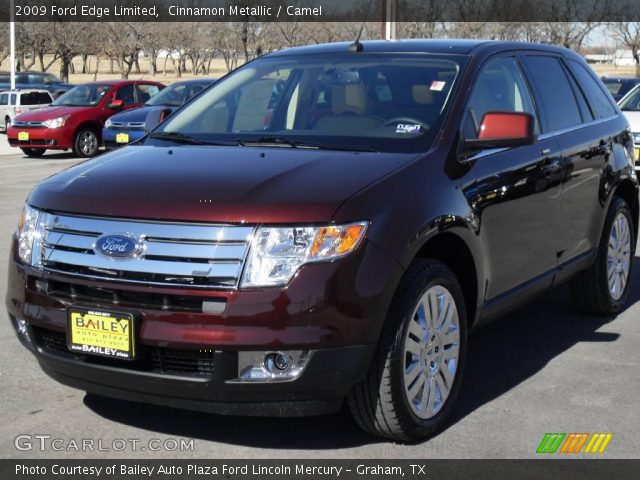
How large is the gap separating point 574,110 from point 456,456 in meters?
2.73

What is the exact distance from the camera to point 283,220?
12.1ft

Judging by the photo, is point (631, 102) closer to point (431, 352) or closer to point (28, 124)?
point (431, 352)

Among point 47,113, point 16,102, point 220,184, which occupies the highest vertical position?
point 220,184

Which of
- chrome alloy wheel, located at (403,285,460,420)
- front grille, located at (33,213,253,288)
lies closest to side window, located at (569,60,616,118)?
chrome alloy wheel, located at (403,285,460,420)

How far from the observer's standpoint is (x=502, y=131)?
14.9 ft

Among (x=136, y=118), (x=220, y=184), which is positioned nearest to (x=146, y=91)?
(x=136, y=118)

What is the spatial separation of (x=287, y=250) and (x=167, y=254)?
461 millimetres

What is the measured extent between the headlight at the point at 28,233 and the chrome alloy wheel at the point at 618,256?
3773 millimetres

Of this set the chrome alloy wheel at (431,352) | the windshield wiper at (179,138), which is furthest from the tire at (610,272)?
Answer: the windshield wiper at (179,138)

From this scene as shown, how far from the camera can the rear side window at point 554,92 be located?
5578 millimetres

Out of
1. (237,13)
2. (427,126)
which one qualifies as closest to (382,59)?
(427,126)

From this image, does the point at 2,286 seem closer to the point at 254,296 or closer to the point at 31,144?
the point at 254,296

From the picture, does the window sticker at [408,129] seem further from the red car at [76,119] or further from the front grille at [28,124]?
the front grille at [28,124]

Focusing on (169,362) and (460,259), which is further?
(460,259)
